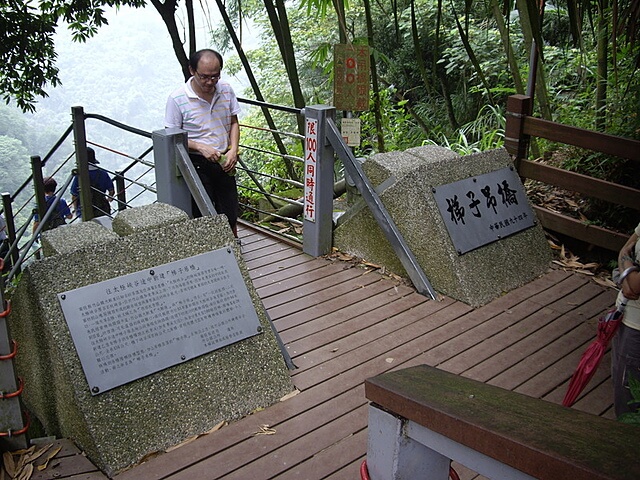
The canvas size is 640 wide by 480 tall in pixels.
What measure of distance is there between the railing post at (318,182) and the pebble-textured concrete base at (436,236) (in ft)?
0.48

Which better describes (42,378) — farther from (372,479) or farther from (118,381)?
(372,479)

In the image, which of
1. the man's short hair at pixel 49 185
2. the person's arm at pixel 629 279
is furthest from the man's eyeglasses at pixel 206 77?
the man's short hair at pixel 49 185

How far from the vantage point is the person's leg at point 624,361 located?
2.54 m

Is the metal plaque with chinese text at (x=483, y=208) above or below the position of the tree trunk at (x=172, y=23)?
below

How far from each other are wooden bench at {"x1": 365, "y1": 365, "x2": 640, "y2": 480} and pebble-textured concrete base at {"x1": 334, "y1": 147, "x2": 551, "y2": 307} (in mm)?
2719

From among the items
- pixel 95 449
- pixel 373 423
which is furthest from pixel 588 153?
pixel 373 423

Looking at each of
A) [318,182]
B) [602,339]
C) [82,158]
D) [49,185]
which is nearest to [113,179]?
[49,185]

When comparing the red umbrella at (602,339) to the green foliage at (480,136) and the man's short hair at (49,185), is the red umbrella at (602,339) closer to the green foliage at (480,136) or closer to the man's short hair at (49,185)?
the green foliage at (480,136)

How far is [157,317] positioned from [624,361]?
1910 mm

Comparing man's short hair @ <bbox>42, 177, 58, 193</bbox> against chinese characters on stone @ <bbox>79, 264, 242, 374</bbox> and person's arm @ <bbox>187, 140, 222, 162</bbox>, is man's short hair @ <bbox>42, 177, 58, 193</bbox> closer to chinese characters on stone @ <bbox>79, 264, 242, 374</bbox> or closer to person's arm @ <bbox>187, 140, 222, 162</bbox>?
person's arm @ <bbox>187, 140, 222, 162</bbox>

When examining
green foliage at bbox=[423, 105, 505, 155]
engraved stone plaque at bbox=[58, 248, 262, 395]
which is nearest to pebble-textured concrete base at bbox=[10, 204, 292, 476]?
engraved stone plaque at bbox=[58, 248, 262, 395]

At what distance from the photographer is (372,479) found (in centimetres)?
128

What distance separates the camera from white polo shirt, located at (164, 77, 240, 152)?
414 cm

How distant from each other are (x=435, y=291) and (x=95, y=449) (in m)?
2.27
